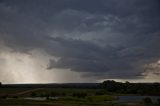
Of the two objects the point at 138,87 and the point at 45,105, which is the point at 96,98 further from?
the point at 138,87

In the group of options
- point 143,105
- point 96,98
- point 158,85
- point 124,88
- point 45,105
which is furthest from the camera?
point 158,85

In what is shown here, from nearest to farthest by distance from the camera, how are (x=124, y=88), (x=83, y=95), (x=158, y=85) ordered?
1. (x=83, y=95)
2. (x=124, y=88)
3. (x=158, y=85)

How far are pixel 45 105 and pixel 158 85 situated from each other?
12792 cm

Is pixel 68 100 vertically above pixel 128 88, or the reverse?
pixel 128 88

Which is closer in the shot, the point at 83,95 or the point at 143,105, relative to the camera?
the point at 143,105

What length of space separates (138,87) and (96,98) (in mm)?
73592

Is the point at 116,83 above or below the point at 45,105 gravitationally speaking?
above

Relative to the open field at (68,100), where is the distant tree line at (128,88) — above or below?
above

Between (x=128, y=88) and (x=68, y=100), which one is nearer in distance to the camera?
(x=68, y=100)

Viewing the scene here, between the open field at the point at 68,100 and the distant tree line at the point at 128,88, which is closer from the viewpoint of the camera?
the open field at the point at 68,100

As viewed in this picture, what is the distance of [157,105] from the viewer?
91.9m

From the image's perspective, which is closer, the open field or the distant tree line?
the open field

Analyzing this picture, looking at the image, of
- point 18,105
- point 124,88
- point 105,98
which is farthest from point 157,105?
point 124,88

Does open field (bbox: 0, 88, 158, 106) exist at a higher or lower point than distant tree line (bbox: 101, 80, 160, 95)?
lower
